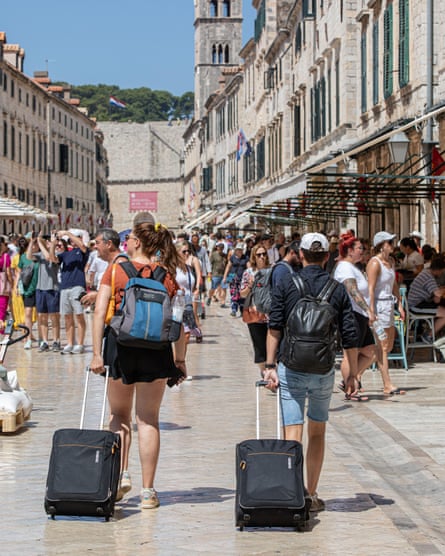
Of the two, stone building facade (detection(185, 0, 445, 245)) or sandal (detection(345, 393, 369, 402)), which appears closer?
sandal (detection(345, 393, 369, 402))

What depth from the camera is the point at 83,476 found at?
6492 millimetres

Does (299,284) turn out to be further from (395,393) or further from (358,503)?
(395,393)

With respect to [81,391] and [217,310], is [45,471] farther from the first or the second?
[217,310]

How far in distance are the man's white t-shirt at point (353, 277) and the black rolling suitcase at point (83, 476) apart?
530 cm

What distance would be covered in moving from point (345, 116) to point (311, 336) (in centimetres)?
2476

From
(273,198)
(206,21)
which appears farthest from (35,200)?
(273,198)

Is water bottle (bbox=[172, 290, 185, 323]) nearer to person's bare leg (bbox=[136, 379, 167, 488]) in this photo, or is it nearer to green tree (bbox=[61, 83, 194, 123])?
person's bare leg (bbox=[136, 379, 167, 488])

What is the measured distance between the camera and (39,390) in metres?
12.9

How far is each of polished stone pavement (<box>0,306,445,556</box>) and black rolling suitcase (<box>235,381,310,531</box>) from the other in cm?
11

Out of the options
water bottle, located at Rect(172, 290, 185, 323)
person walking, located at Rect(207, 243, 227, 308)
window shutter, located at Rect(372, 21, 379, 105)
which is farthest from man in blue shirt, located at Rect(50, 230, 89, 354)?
person walking, located at Rect(207, 243, 227, 308)

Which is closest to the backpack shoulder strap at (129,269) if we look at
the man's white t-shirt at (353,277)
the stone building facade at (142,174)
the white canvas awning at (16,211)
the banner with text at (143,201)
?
the man's white t-shirt at (353,277)

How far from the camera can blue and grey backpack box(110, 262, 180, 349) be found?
261 inches

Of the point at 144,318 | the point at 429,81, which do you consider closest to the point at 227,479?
the point at 144,318

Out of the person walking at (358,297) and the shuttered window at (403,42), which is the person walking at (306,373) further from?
the shuttered window at (403,42)
